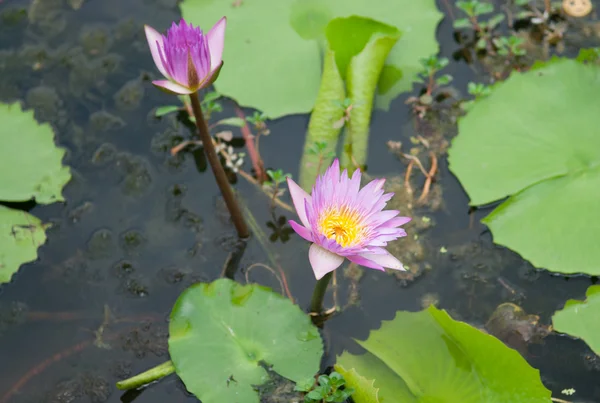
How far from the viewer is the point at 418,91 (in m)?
3.29

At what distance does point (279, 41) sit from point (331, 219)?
1.40m

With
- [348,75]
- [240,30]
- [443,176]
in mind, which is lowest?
[443,176]

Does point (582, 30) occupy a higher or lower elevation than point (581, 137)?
higher

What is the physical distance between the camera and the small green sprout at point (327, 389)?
2.24m

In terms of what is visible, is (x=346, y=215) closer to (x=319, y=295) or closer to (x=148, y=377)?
(x=319, y=295)

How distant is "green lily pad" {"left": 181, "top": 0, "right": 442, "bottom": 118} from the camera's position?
121 inches

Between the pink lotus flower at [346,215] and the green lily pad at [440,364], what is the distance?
1.41 feet

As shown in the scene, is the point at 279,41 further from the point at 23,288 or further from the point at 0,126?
the point at 23,288

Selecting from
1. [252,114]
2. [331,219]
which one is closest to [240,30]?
[252,114]

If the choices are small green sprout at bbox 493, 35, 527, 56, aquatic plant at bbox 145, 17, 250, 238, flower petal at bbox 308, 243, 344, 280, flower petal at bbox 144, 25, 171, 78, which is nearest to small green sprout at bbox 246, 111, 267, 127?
aquatic plant at bbox 145, 17, 250, 238

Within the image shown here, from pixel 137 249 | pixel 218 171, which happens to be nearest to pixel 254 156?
pixel 218 171

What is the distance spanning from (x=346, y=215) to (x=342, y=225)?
40 mm

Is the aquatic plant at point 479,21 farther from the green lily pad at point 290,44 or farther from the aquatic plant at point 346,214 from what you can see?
the aquatic plant at point 346,214

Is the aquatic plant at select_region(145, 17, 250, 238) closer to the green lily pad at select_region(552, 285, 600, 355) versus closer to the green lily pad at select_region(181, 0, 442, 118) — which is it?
the green lily pad at select_region(181, 0, 442, 118)
